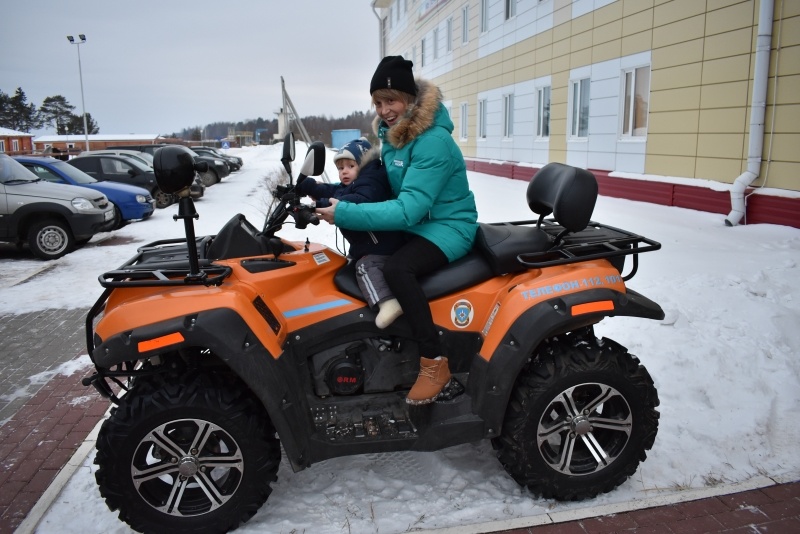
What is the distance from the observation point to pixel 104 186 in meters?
14.0

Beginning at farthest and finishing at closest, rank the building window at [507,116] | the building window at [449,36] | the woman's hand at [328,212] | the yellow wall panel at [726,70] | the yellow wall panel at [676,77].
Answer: the building window at [449,36] → the building window at [507,116] → the yellow wall panel at [676,77] → the yellow wall panel at [726,70] → the woman's hand at [328,212]

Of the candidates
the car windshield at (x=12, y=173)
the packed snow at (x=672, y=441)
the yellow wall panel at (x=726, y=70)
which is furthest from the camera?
the car windshield at (x=12, y=173)

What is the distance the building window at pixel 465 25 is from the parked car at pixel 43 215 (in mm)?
16687

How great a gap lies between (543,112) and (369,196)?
14839 millimetres

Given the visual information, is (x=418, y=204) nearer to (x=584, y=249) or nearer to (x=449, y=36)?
(x=584, y=249)

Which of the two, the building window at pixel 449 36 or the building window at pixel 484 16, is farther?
the building window at pixel 449 36

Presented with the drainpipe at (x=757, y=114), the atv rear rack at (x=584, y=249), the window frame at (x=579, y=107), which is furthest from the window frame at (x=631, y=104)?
the atv rear rack at (x=584, y=249)

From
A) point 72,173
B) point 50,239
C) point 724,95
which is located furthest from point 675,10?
point 72,173

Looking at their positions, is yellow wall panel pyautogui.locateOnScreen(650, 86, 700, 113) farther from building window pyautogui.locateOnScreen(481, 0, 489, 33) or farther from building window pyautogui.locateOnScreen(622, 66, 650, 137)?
building window pyautogui.locateOnScreen(481, 0, 489, 33)

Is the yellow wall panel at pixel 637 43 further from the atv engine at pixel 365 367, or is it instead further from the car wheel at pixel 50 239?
the car wheel at pixel 50 239

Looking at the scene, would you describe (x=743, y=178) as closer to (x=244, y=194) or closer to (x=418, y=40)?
(x=244, y=194)

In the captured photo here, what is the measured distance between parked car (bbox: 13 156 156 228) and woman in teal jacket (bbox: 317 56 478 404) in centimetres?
1093

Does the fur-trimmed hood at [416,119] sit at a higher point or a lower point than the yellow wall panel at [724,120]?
lower

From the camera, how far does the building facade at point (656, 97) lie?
340 inches
